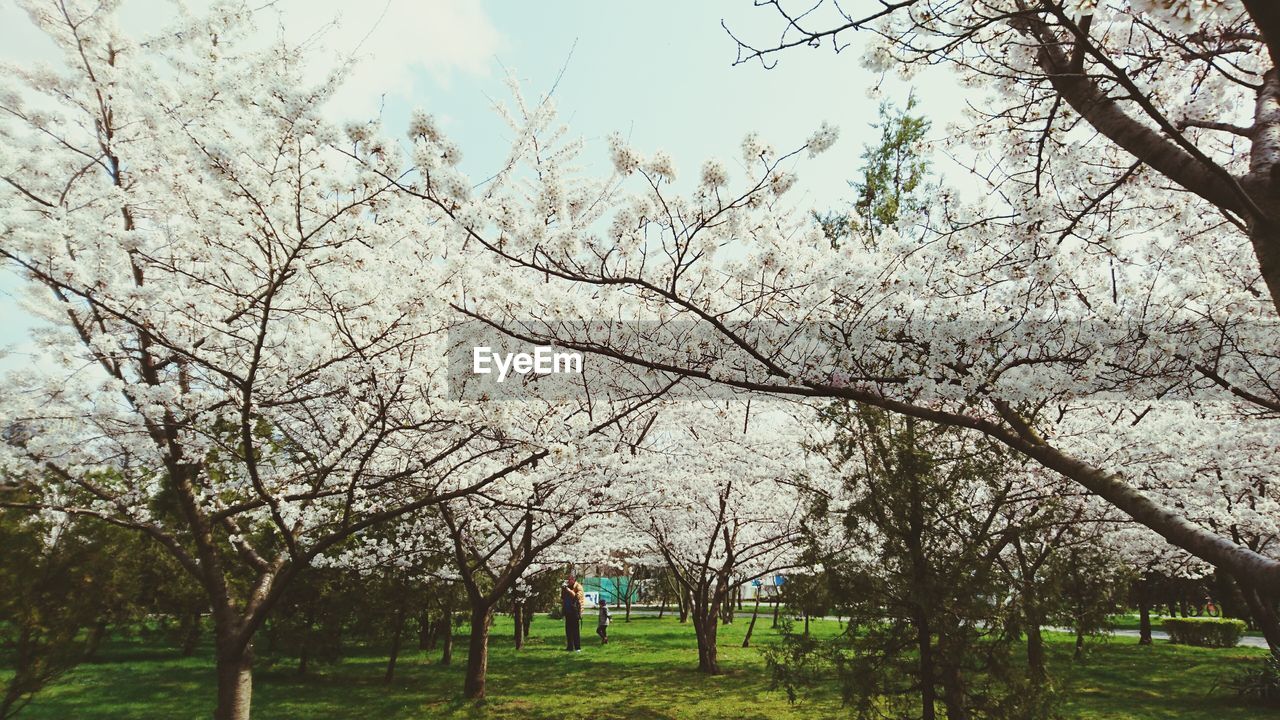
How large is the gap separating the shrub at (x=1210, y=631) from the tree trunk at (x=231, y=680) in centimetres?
2632

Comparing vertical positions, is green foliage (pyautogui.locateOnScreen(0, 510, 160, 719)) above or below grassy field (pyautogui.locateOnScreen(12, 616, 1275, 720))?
above

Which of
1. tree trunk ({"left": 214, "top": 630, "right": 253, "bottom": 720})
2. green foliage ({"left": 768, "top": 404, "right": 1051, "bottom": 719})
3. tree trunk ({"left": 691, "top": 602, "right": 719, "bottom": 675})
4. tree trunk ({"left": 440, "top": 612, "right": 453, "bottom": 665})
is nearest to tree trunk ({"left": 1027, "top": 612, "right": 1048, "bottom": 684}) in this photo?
green foliage ({"left": 768, "top": 404, "right": 1051, "bottom": 719})

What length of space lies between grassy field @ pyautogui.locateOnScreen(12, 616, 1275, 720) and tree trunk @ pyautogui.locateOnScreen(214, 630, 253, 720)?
1934mm

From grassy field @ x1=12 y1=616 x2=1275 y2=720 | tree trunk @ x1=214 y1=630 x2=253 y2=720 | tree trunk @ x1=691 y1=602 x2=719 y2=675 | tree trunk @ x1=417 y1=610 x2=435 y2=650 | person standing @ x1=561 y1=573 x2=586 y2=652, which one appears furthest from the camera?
person standing @ x1=561 y1=573 x2=586 y2=652

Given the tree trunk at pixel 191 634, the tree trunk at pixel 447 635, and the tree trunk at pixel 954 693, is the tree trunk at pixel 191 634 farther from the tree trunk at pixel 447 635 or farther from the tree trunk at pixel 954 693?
the tree trunk at pixel 954 693

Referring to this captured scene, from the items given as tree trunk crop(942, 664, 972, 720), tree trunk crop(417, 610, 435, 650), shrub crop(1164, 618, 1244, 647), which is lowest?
shrub crop(1164, 618, 1244, 647)

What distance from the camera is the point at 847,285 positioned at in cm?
459

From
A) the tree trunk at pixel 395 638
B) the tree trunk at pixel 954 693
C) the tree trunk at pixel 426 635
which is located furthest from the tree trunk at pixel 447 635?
the tree trunk at pixel 954 693

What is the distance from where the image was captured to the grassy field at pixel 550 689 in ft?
29.2

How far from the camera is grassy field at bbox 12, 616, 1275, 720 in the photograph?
8.89m

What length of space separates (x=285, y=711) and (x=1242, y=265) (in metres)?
13.2

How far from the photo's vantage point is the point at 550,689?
36.4ft

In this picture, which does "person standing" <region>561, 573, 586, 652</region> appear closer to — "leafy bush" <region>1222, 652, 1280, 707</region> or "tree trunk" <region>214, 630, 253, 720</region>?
"tree trunk" <region>214, 630, 253, 720</region>

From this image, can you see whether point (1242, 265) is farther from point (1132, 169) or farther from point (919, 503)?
point (919, 503)
